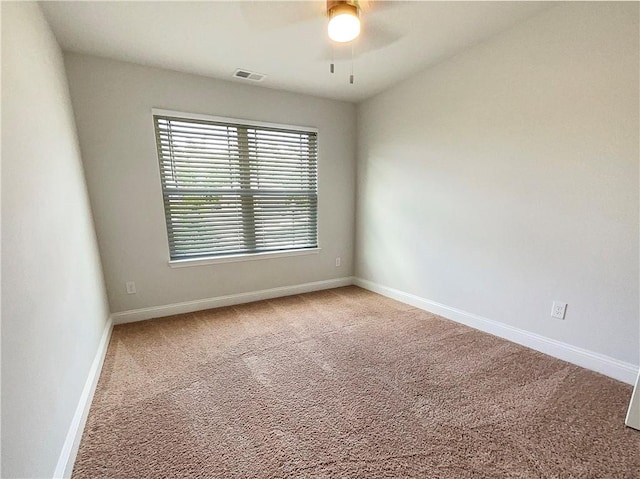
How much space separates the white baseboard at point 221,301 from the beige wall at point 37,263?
0.78 meters

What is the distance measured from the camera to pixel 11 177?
1.11 metres

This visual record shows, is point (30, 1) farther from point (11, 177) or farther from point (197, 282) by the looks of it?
point (197, 282)

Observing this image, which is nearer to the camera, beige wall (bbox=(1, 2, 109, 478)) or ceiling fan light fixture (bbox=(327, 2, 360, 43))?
beige wall (bbox=(1, 2, 109, 478))

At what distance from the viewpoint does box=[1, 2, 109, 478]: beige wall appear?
98cm

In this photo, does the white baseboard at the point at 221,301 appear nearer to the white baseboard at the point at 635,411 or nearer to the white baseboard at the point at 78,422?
the white baseboard at the point at 78,422

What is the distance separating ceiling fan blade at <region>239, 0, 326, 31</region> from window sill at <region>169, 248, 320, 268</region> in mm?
2126

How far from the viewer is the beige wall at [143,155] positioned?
2441mm

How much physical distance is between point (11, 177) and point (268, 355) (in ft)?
5.88

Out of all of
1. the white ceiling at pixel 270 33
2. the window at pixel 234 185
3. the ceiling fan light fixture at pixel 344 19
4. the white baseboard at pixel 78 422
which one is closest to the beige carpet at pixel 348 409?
the white baseboard at pixel 78 422

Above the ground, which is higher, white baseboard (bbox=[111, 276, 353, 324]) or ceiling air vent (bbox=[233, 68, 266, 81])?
ceiling air vent (bbox=[233, 68, 266, 81])

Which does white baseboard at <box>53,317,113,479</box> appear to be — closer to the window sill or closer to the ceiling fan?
the window sill

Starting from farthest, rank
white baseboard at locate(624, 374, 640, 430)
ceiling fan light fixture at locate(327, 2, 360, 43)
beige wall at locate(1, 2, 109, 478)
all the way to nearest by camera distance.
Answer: ceiling fan light fixture at locate(327, 2, 360, 43) → white baseboard at locate(624, 374, 640, 430) → beige wall at locate(1, 2, 109, 478)

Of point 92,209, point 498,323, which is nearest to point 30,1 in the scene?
point 92,209

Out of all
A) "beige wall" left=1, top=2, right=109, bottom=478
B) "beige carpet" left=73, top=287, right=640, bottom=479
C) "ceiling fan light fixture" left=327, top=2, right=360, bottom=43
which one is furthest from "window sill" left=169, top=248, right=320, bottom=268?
"ceiling fan light fixture" left=327, top=2, right=360, bottom=43
